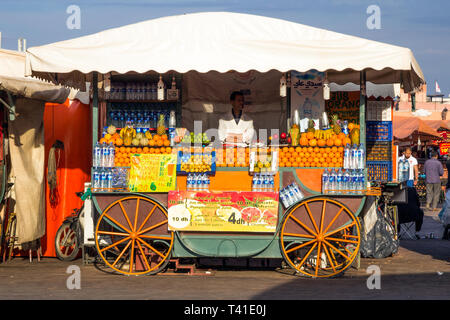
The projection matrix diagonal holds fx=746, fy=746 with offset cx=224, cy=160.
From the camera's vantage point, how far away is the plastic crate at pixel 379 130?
44.0 feet

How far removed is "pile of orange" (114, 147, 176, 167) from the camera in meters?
9.88

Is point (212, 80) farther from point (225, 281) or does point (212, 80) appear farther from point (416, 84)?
point (225, 281)

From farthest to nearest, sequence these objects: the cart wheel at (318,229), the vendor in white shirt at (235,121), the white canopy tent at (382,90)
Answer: the white canopy tent at (382,90) < the vendor in white shirt at (235,121) < the cart wheel at (318,229)

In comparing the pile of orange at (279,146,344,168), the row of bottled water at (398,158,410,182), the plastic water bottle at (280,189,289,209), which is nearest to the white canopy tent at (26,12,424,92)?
the pile of orange at (279,146,344,168)

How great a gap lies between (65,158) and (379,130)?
18.4 feet

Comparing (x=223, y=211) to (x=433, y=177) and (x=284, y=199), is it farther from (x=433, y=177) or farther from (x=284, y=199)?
(x=433, y=177)

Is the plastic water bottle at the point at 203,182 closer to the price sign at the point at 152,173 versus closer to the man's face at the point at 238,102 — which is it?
the price sign at the point at 152,173

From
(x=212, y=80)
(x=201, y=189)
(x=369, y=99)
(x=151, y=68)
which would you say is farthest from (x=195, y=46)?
(x=369, y=99)

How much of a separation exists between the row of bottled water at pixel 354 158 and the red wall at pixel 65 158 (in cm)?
432

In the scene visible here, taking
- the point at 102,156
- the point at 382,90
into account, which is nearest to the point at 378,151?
the point at 382,90

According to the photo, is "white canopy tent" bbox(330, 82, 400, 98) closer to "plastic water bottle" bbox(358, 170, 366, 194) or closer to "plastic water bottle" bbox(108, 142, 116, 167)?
"plastic water bottle" bbox(358, 170, 366, 194)

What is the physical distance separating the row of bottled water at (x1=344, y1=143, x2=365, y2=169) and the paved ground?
4.66 feet

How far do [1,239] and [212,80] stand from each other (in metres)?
4.11

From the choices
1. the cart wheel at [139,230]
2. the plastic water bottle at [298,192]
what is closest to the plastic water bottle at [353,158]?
the plastic water bottle at [298,192]
